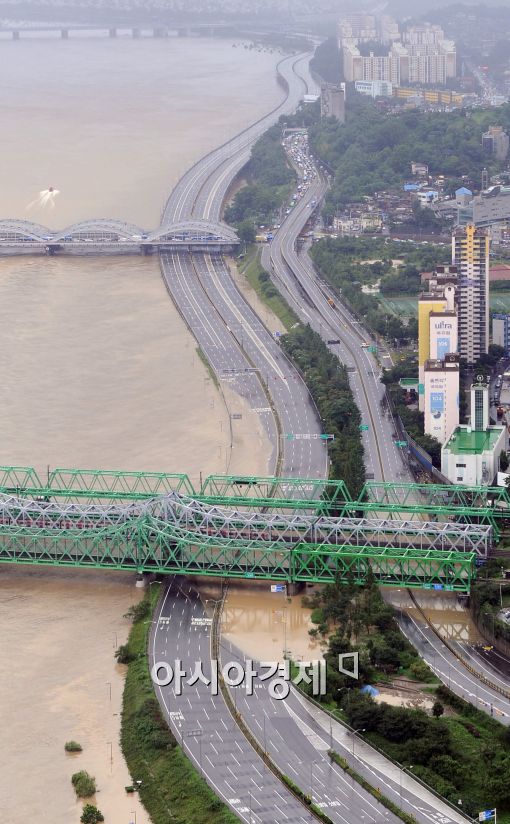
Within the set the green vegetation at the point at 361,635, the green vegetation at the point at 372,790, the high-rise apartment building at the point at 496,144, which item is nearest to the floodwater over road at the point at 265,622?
the green vegetation at the point at 361,635

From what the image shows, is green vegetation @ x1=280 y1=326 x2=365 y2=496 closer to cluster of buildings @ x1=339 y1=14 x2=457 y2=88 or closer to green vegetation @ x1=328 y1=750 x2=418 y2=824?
green vegetation @ x1=328 y1=750 x2=418 y2=824

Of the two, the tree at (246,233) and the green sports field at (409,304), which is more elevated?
the tree at (246,233)

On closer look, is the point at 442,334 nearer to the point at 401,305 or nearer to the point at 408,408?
the point at 408,408

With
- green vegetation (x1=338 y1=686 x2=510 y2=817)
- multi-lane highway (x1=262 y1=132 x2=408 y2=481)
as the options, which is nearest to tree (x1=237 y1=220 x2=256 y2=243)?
multi-lane highway (x1=262 y1=132 x2=408 y2=481)

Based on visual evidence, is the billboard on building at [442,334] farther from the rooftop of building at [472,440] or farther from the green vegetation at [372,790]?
the green vegetation at [372,790]

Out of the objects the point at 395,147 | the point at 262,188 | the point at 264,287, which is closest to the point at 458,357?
the point at 264,287

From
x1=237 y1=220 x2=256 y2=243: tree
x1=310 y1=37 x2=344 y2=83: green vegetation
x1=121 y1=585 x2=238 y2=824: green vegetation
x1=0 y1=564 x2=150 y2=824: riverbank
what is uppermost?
x1=310 y1=37 x2=344 y2=83: green vegetation
